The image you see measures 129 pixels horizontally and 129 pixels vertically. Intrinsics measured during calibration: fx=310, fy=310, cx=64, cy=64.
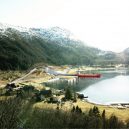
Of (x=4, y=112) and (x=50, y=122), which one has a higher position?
(x=4, y=112)

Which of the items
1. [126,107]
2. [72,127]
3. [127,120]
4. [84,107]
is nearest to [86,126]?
[72,127]

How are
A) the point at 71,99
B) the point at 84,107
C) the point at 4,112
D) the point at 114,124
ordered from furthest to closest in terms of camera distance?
the point at 71,99 < the point at 84,107 < the point at 114,124 < the point at 4,112

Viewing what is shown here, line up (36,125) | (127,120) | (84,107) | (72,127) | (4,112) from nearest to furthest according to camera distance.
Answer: (4,112) < (36,125) < (72,127) < (127,120) < (84,107)

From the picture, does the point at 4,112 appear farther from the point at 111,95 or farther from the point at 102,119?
the point at 111,95

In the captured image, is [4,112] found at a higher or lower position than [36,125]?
higher

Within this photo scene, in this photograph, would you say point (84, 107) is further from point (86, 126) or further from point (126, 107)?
point (86, 126)

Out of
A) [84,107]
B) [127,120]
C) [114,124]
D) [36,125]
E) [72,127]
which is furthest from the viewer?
[84,107]

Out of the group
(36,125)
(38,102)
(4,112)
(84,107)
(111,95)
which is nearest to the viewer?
(4,112)

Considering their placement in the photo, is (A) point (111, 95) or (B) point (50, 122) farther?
(A) point (111, 95)

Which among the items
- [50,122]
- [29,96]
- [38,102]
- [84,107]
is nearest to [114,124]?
[50,122]

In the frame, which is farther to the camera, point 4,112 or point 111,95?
point 111,95
